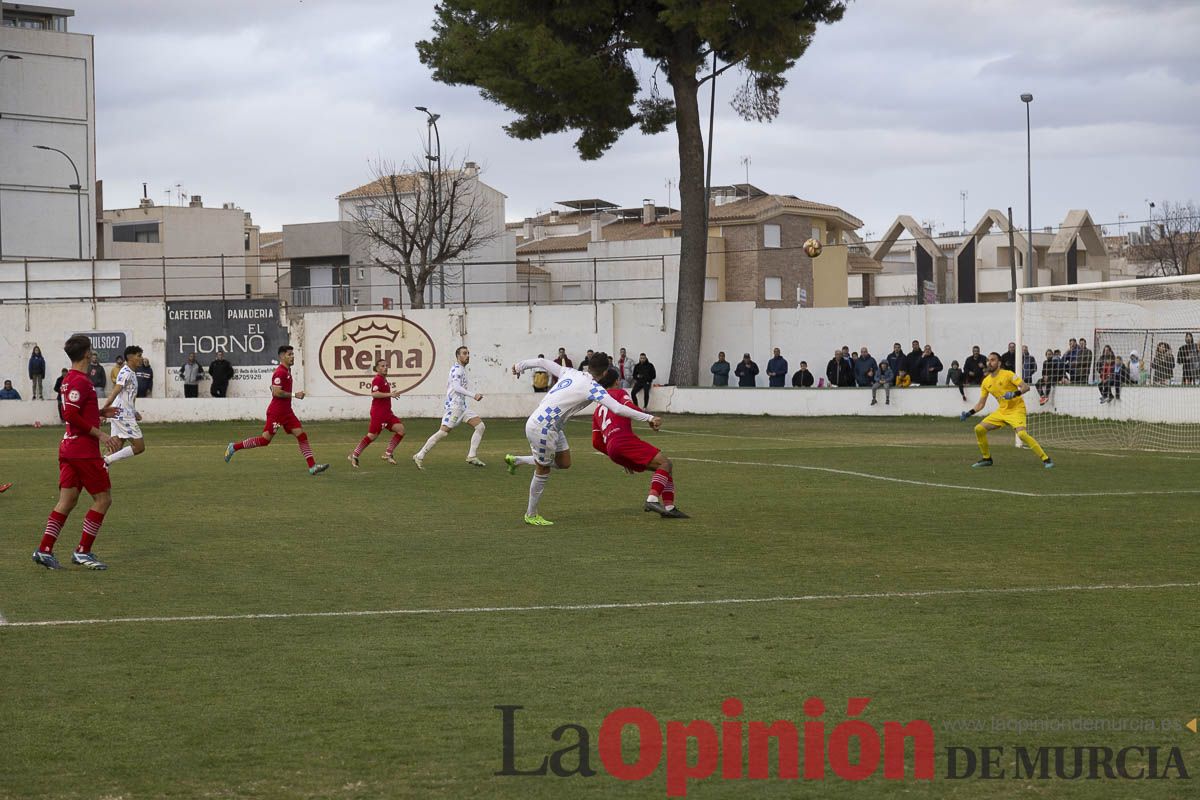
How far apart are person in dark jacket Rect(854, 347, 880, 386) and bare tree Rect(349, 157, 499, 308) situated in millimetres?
22360

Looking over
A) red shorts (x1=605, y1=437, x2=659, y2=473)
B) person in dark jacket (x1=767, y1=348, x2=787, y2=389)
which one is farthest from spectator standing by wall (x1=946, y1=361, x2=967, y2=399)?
red shorts (x1=605, y1=437, x2=659, y2=473)

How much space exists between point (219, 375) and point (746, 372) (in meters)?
15.7

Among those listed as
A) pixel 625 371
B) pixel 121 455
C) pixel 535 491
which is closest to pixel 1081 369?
pixel 625 371

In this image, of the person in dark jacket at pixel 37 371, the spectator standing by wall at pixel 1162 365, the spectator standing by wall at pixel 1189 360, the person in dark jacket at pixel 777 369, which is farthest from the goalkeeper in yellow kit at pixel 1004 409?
the person in dark jacket at pixel 37 371

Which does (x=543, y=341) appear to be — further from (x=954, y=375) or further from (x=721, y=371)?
(x=954, y=375)

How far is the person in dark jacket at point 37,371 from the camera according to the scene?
39.8 m

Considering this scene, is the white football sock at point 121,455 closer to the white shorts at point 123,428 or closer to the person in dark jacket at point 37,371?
the white shorts at point 123,428

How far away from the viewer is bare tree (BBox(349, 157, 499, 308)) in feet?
200

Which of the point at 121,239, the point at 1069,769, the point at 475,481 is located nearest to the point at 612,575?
the point at 1069,769

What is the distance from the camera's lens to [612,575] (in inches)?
428

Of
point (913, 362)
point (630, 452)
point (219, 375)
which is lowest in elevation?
point (630, 452)

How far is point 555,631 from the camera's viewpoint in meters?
8.66

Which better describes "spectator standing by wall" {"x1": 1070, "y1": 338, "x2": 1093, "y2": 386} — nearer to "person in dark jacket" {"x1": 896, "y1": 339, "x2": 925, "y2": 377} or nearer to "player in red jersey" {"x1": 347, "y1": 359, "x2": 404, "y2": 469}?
"person in dark jacket" {"x1": 896, "y1": 339, "x2": 925, "y2": 377}

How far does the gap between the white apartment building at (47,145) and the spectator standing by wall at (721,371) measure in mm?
33843
